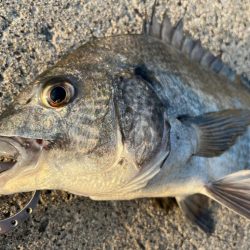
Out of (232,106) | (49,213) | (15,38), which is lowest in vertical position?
(49,213)

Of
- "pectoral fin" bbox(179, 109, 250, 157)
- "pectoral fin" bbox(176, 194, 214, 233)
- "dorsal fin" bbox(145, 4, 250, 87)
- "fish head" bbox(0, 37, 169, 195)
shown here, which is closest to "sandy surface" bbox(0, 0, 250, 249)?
"pectoral fin" bbox(176, 194, 214, 233)

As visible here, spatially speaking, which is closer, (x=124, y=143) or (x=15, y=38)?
(x=124, y=143)

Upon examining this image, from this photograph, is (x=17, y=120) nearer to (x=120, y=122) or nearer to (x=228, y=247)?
(x=120, y=122)

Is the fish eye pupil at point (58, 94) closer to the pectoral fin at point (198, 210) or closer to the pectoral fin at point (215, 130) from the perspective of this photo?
the pectoral fin at point (215, 130)

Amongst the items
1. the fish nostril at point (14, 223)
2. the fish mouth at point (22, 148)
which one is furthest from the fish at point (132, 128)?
the fish nostril at point (14, 223)

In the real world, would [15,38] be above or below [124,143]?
above

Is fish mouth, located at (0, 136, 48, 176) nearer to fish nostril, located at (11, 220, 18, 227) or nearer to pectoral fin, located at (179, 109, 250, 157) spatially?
fish nostril, located at (11, 220, 18, 227)

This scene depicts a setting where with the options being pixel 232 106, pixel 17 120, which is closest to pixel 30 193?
pixel 17 120
